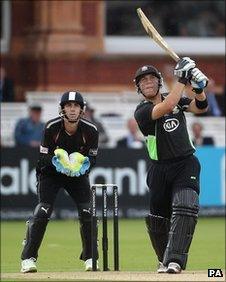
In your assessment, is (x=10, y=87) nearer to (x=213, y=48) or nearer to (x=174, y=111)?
(x=213, y=48)

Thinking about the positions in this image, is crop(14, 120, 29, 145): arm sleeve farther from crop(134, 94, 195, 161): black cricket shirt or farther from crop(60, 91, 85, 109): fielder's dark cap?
crop(134, 94, 195, 161): black cricket shirt

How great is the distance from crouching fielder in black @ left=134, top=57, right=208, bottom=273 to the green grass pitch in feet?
6.33

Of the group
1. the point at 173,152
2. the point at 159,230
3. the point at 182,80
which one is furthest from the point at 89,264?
the point at 182,80

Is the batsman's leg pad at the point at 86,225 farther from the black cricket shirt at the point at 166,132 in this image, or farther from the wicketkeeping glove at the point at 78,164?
the black cricket shirt at the point at 166,132

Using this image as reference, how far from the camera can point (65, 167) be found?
1348 cm

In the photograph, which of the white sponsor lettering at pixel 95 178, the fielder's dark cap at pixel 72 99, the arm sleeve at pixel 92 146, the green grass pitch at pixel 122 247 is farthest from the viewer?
the white sponsor lettering at pixel 95 178

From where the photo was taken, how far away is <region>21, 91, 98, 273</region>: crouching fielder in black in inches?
532

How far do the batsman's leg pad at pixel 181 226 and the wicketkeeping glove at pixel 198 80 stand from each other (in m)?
0.96

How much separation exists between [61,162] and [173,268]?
71.3 inches

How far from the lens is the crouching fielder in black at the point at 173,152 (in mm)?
12508

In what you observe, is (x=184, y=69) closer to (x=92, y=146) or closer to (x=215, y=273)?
(x=92, y=146)

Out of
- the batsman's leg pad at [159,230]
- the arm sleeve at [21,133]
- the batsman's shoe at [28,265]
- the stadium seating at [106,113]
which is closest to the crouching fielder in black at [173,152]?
the batsman's leg pad at [159,230]

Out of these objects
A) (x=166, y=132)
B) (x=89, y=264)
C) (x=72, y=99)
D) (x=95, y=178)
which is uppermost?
(x=72, y=99)

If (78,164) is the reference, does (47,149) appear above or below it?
above
